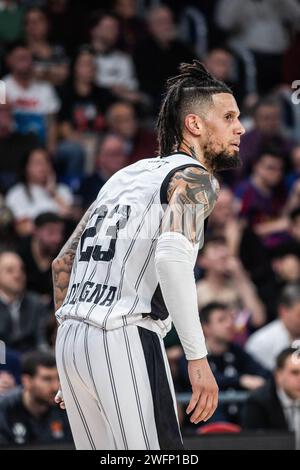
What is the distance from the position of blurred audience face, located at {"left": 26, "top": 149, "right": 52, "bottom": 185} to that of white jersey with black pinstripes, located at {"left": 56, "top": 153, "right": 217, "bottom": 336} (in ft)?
19.3

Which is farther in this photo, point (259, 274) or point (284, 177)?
point (284, 177)

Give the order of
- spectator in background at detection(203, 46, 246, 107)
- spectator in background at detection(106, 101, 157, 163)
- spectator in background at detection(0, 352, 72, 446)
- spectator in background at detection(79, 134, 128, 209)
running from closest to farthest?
spectator in background at detection(0, 352, 72, 446) → spectator in background at detection(79, 134, 128, 209) → spectator in background at detection(106, 101, 157, 163) → spectator in background at detection(203, 46, 246, 107)

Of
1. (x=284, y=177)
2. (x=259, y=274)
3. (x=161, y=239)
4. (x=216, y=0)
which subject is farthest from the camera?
(x=216, y=0)

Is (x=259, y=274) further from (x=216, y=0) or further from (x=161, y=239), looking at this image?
(x=161, y=239)

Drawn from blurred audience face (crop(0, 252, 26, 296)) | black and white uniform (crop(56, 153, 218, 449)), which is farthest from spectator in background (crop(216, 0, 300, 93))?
black and white uniform (crop(56, 153, 218, 449))

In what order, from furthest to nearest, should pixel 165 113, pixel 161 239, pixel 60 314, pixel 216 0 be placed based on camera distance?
pixel 216 0 → pixel 165 113 → pixel 60 314 → pixel 161 239

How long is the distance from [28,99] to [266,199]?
8.77 feet

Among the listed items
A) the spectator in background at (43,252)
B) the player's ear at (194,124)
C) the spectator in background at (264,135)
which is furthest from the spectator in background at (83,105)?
the player's ear at (194,124)

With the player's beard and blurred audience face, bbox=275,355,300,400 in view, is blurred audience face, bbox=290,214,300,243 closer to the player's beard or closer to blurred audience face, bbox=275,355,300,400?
blurred audience face, bbox=275,355,300,400

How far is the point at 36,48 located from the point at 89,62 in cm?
77

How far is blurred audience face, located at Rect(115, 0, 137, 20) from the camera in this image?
44.2 ft

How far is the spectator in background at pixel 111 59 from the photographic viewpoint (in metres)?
12.7

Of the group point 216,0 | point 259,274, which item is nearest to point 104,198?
point 259,274
